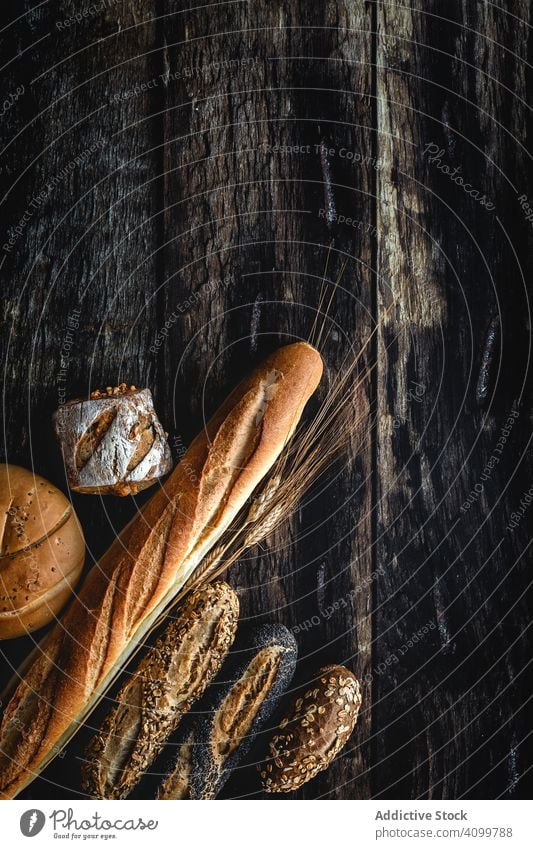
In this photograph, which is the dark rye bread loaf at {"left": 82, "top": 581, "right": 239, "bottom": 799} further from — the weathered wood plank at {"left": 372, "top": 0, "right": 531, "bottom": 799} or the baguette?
the weathered wood plank at {"left": 372, "top": 0, "right": 531, "bottom": 799}

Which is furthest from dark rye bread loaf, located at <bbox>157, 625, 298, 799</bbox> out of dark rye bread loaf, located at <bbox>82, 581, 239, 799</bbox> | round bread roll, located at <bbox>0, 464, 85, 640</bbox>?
round bread roll, located at <bbox>0, 464, 85, 640</bbox>

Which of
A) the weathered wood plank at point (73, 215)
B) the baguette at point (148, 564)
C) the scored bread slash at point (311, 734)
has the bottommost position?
the scored bread slash at point (311, 734)

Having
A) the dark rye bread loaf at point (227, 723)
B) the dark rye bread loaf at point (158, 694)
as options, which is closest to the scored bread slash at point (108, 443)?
the dark rye bread loaf at point (158, 694)

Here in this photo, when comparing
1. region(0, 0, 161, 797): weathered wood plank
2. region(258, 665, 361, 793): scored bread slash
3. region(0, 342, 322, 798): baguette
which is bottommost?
region(258, 665, 361, 793): scored bread slash

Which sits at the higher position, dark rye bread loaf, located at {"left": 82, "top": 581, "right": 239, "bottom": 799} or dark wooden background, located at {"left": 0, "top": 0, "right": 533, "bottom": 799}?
dark wooden background, located at {"left": 0, "top": 0, "right": 533, "bottom": 799}

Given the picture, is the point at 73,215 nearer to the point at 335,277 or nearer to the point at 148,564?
the point at 335,277

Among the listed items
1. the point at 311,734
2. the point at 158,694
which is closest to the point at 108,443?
the point at 158,694

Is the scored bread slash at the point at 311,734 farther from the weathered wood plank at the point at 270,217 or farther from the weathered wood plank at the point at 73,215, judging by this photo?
the weathered wood plank at the point at 73,215
